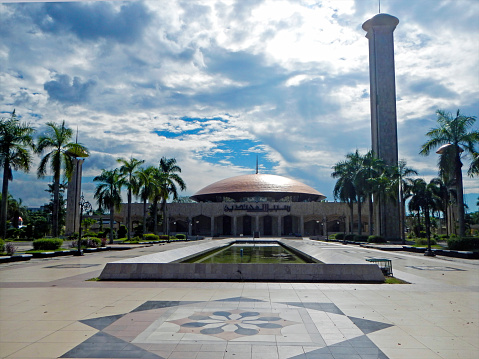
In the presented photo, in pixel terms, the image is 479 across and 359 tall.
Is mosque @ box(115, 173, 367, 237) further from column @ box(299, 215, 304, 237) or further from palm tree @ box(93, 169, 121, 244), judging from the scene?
palm tree @ box(93, 169, 121, 244)

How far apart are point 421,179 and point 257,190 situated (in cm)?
3102

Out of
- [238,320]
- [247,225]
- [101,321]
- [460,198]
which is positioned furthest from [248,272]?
[247,225]

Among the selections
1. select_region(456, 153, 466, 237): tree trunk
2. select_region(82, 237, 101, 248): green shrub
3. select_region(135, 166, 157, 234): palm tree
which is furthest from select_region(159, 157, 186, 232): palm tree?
select_region(456, 153, 466, 237): tree trunk

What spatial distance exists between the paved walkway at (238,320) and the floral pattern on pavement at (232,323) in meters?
0.02

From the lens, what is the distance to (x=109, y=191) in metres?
38.8

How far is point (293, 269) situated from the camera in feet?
41.4

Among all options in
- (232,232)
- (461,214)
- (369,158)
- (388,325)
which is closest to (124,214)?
(232,232)

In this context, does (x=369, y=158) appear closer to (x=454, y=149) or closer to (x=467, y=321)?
(x=454, y=149)

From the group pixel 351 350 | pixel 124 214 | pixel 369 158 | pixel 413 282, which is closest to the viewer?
pixel 351 350

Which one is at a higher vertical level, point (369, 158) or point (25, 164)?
point (369, 158)

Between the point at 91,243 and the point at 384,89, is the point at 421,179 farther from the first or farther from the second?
the point at 91,243

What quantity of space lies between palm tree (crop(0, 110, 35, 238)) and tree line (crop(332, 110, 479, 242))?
25054mm

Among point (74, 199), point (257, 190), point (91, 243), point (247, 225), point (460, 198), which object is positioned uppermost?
point (257, 190)

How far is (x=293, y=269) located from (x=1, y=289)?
27.9 ft
